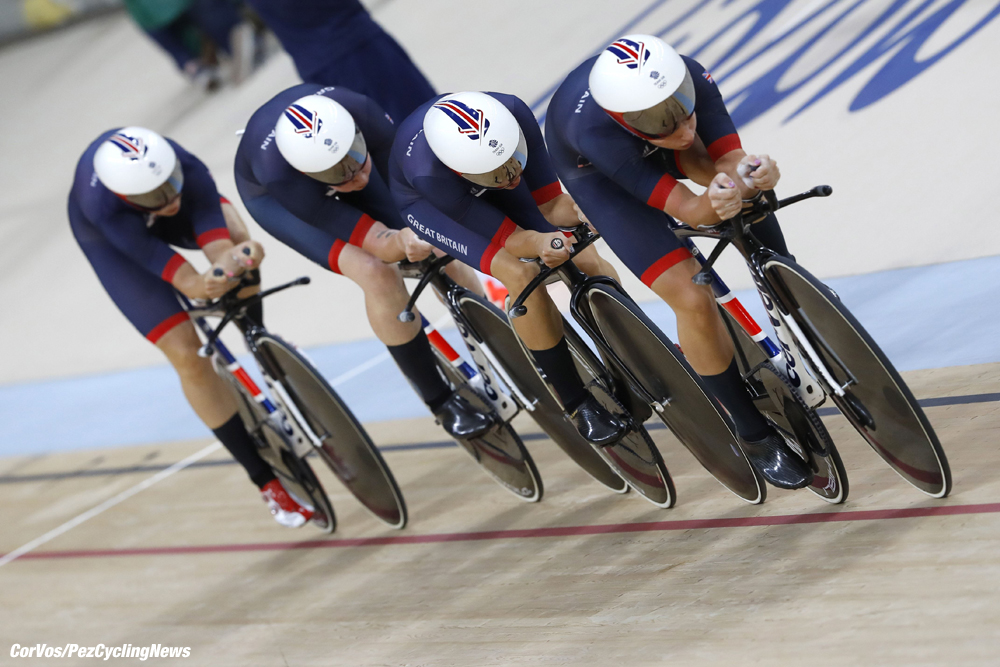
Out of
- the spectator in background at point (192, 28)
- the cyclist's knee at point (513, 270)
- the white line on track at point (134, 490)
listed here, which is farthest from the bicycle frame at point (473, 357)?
the spectator in background at point (192, 28)

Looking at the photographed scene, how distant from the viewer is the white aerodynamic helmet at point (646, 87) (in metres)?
2.24

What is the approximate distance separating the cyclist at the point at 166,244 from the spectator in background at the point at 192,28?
25.1 ft

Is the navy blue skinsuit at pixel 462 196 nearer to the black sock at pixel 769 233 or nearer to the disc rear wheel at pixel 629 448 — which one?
the disc rear wheel at pixel 629 448

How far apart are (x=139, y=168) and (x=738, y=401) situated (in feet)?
7.02

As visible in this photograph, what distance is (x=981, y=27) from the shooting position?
200 inches

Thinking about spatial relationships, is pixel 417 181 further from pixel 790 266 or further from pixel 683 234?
pixel 790 266

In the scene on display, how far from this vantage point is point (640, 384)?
9.30 ft

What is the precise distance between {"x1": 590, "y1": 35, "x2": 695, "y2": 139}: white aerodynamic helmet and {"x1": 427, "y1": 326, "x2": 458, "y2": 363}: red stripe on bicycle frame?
136 cm

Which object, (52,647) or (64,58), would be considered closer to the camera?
(52,647)

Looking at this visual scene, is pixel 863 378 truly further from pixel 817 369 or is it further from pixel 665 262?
pixel 665 262

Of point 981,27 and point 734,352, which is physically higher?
point 734,352

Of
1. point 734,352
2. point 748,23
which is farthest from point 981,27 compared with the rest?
point 734,352

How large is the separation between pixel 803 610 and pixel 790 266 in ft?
2.65

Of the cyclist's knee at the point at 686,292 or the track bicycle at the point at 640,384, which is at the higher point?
the cyclist's knee at the point at 686,292
